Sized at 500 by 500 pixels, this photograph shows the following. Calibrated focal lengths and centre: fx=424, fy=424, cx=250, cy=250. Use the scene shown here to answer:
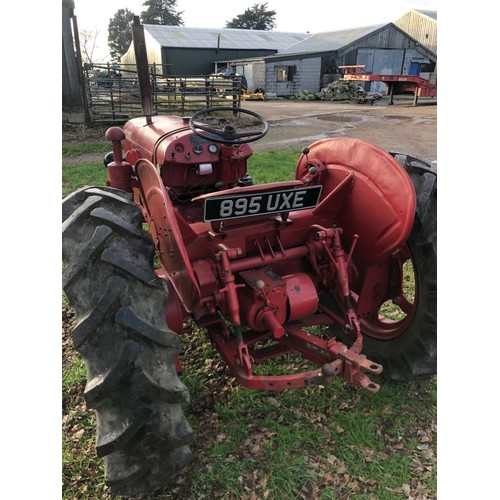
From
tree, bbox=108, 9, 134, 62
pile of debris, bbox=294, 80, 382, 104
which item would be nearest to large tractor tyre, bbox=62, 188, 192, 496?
pile of debris, bbox=294, 80, 382, 104

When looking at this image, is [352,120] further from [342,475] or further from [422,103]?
[342,475]

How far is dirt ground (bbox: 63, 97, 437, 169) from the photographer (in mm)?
10297

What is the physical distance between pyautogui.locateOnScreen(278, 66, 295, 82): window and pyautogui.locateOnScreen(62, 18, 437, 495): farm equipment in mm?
27785

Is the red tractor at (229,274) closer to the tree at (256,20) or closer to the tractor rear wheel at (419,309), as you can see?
the tractor rear wheel at (419,309)

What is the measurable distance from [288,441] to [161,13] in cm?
4383

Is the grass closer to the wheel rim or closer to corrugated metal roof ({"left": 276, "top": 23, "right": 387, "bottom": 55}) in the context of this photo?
the wheel rim

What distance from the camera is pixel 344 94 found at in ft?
80.6

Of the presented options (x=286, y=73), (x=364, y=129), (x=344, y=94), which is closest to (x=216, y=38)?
(x=286, y=73)

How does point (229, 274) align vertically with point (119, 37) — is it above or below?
below

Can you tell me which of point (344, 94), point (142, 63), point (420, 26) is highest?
point (420, 26)

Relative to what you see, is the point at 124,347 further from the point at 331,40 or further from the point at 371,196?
the point at 331,40

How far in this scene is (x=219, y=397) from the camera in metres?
2.64

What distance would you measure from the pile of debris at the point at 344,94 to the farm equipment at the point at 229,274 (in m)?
21.8

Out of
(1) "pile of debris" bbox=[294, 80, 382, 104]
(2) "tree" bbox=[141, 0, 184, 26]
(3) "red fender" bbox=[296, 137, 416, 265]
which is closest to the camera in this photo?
(3) "red fender" bbox=[296, 137, 416, 265]
